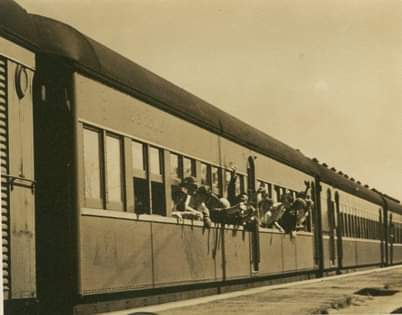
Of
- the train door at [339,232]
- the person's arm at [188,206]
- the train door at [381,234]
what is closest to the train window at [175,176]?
the person's arm at [188,206]

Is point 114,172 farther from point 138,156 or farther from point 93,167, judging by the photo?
point 138,156

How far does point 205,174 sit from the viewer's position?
1330 centimetres

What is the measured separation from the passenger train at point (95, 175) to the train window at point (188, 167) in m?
0.03

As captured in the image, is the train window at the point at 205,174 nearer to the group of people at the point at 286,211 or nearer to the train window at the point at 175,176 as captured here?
the train window at the point at 175,176

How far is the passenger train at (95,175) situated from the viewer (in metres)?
8.21

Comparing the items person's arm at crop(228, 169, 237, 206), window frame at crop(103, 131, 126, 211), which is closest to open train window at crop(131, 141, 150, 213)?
window frame at crop(103, 131, 126, 211)

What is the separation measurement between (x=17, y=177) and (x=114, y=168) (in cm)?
180

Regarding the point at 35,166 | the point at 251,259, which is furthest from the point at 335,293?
the point at 35,166

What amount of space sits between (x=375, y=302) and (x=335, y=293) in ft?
4.81

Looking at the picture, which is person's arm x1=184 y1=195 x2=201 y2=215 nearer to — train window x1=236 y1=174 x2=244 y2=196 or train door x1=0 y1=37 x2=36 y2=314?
train window x1=236 y1=174 x2=244 y2=196

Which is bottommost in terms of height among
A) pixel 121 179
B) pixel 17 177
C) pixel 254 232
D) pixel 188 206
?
pixel 254 232

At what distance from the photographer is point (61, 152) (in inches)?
347

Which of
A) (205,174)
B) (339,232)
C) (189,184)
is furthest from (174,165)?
(339,232)

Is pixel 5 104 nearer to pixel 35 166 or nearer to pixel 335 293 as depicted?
pixel 35 166
